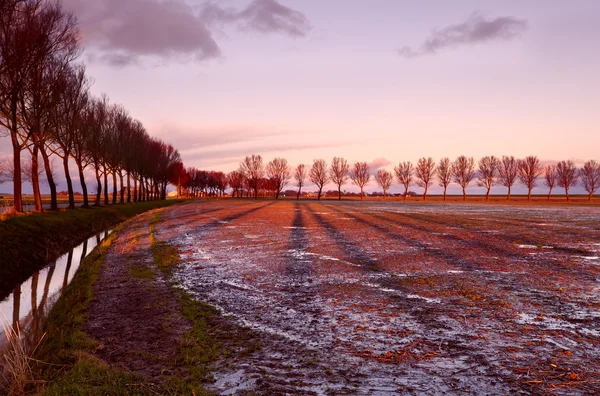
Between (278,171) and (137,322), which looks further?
(278,171)

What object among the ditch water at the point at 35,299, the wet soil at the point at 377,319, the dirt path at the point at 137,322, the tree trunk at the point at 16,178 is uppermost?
the tree trunk at the point at 16,178

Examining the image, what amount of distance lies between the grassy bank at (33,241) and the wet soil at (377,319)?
3731 millimetres

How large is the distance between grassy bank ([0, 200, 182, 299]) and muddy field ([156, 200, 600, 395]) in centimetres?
696

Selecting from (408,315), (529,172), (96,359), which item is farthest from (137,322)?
(529,172)

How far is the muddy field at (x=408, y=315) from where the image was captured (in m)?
6.57

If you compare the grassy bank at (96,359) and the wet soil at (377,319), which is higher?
the wet soil at (377,319)

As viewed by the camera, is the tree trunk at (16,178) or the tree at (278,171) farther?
the tree at (278,171)

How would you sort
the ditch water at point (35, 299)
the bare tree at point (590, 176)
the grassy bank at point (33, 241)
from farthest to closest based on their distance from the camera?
the bare tree at point (590, 176) → the grassy bank at point (33, 241) → the ditch water at point (35, 299)

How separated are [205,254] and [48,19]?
73.6 feet

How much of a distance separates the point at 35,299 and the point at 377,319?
12.0 metres

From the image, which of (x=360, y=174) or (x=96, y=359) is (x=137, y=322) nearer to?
(x=96, y=359)

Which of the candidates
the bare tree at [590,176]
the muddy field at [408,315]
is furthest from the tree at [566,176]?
the muddy field at [408,315]

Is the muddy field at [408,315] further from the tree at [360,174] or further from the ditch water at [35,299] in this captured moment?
the tree at [360,174]

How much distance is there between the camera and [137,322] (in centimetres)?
961
